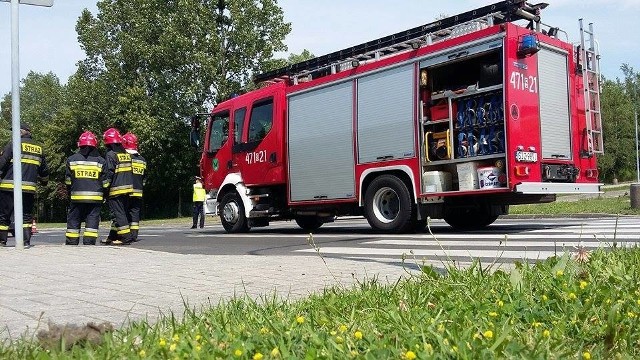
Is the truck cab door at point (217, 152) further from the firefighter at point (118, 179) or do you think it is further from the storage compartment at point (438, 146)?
the storage compartment at point (438, 146)

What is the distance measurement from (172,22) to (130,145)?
23.5m

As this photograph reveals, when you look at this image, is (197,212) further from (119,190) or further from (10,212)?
(10,212)

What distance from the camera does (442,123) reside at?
32.7ft

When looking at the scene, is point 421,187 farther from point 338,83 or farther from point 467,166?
point 338,83

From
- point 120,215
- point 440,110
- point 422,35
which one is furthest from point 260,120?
point 440,110

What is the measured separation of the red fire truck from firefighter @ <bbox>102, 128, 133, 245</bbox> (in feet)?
10.3

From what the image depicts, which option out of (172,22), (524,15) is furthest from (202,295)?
(172,22)

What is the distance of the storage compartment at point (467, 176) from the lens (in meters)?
9.45

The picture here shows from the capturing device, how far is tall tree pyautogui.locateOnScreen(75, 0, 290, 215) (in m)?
32.9

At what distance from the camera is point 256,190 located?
13352 millimetres

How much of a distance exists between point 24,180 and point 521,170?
7.33 metres

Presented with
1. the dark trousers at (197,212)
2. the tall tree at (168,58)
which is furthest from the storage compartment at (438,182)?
the tall tree at (168,58)

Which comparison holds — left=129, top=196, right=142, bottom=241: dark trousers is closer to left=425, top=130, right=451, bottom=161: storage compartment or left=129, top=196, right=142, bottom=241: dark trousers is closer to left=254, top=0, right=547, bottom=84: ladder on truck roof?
left=254, top=0, right=547, bottom=84: ladder on truck roof

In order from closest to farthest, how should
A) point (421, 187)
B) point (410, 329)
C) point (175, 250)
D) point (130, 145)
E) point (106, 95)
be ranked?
point (410, 329) → point (175, 250) → point (421, 187) → point (130, 145) → point (106, 95)
